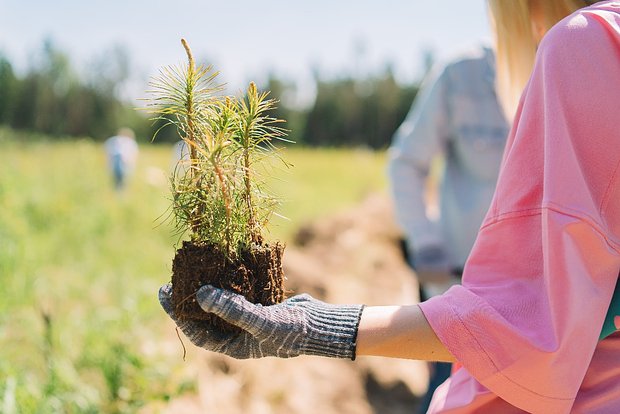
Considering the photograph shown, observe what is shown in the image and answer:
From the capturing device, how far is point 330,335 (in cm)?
113

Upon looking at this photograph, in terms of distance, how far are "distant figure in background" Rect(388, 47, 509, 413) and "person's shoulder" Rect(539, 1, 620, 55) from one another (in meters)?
1.72

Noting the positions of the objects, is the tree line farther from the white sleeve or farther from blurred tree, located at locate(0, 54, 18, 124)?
the white sleeve

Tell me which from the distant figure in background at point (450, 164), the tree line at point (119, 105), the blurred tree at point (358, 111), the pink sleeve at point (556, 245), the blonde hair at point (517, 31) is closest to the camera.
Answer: the pink sleeve at point (556, 245)

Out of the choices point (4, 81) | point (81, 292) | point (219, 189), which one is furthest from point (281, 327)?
point (4, 81)

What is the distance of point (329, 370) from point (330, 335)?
3.72 meters

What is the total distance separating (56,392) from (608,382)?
9.19ft

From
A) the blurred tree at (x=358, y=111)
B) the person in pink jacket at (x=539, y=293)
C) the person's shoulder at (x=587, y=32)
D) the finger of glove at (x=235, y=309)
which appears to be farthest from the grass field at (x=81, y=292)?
the blurred tree at (x=358, y=111)

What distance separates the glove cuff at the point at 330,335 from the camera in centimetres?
113

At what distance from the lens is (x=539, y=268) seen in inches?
43.3

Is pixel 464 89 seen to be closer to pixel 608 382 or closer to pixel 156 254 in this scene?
pixel 608 382

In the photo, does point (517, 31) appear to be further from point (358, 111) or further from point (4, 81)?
point (358, 111)

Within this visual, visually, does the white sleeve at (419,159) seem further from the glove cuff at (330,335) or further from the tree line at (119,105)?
the tree line at (119,105)

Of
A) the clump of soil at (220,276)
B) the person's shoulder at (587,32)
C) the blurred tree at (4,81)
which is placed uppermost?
the blurred tree at (4,81)

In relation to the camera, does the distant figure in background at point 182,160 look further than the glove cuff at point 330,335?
Yes
